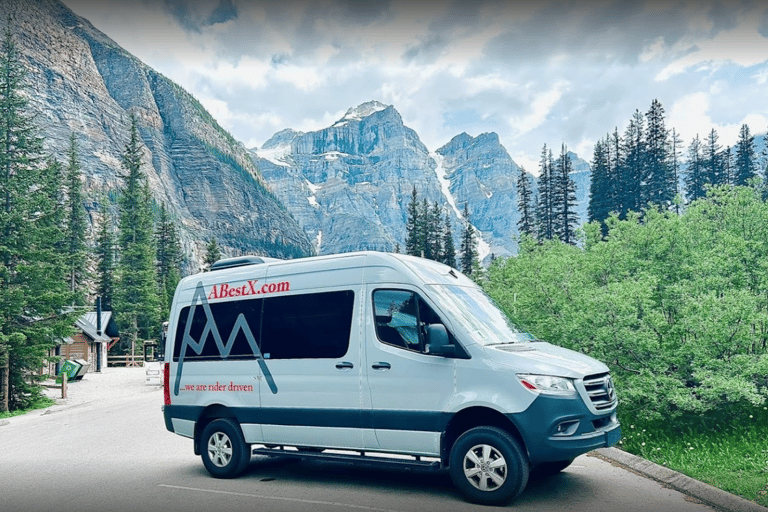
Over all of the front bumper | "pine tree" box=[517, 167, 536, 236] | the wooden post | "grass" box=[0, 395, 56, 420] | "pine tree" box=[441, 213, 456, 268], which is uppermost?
"pine tree" box=[517, 167, 536, 236]

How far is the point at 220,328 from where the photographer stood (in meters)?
9.39

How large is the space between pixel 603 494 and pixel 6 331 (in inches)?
824

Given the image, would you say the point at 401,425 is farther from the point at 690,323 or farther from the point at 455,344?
the point at 690,323

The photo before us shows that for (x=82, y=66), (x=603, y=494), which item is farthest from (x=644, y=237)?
(x=82, y=66)

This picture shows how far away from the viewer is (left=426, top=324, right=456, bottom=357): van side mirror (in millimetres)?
7035

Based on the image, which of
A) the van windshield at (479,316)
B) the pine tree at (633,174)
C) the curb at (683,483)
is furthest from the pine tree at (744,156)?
the van windshield at (479,316)

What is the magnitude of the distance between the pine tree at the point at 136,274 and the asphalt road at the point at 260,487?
59970mm

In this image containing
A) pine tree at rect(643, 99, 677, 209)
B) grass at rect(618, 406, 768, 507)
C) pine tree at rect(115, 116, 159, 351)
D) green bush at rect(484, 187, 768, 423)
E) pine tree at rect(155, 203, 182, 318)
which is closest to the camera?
grass at rect(618, 406, 768, 507)

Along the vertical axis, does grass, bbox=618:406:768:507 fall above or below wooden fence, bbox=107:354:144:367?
above

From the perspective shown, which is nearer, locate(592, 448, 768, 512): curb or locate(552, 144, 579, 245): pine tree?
locate(592, 448, 768, 512): curb

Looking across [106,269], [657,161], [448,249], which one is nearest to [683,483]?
[106,269]

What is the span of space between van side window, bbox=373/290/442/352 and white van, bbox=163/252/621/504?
0.01m

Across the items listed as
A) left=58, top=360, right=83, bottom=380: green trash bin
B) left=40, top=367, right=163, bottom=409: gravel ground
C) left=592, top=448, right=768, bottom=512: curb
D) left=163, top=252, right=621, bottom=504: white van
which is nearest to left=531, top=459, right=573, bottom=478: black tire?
left=163, top=252, right=621, bottom=504: white van

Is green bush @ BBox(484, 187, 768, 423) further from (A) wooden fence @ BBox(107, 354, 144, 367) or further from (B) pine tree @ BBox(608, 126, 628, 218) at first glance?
(B) pine tree @ BBox(608, 126, 628, 218)
